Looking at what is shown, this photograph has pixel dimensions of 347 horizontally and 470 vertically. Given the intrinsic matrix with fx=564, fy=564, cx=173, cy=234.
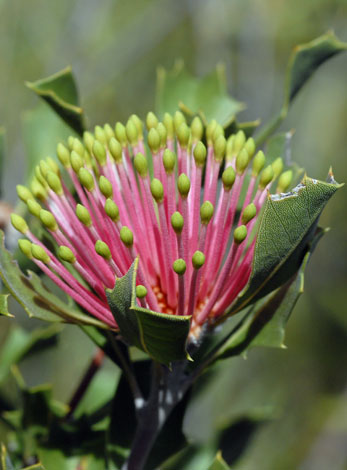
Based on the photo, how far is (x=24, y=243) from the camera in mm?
1042

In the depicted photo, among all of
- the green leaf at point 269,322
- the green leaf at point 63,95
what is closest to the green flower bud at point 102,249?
the green leaf at point 269,322

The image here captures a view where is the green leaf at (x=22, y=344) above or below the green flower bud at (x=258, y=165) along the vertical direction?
below

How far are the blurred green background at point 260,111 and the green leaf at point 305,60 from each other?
1.89 m

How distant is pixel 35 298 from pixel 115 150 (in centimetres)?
32

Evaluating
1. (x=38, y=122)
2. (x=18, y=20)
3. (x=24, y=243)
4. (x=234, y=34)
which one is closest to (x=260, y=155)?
(x=24, y=243)

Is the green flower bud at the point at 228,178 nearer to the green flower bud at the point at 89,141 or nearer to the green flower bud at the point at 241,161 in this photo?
the green flower bud at the point at 241,161

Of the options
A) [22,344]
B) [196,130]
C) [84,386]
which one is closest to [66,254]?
[196,130]

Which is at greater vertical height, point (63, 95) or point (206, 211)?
point (63, 95)

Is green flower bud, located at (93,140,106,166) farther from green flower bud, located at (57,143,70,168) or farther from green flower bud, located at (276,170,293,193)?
green flower bud, located at (276,170,293,193)

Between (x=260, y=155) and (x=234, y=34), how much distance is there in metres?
3.16

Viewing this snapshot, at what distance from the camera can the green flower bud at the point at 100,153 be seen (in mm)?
1084

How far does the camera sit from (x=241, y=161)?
3.49 feet

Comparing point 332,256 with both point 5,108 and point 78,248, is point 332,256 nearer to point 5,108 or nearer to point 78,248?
point 5,108

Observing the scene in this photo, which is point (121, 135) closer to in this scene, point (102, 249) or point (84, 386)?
point (102, 249)
